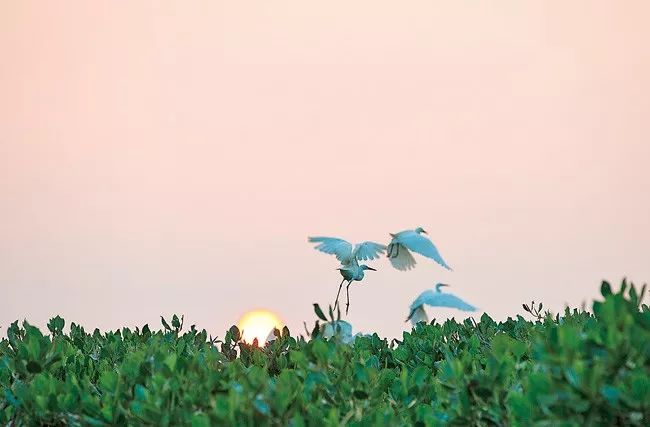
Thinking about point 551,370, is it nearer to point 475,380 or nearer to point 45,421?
point 475,380

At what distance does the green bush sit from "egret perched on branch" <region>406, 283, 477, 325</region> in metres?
0.44

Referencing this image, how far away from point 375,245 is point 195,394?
1954 mm

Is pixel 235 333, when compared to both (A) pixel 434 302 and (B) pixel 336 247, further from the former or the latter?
(A) pixel 434 302

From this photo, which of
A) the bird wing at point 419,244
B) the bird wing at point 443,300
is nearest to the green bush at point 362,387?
the bird wing at point 443,300

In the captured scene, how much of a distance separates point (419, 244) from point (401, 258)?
A: 0.23 meters

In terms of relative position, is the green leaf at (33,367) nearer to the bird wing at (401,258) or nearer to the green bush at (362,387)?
the green bush at (362,387)

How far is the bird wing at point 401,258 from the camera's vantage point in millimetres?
5598

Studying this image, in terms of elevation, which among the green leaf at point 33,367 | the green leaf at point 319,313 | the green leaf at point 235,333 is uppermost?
the green leaf at point 235,333

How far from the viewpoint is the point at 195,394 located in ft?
13.4

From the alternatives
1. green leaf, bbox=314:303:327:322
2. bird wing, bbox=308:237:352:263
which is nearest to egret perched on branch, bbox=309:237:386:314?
bird wing, bbox=308:237:352:263

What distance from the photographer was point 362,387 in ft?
13.4

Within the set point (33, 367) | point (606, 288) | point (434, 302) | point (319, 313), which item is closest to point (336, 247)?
point (434, 302)

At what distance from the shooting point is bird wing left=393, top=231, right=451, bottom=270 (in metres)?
5.31

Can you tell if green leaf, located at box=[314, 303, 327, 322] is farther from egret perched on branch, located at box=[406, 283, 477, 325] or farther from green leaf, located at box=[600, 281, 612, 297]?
green leaf, located at box=[600, 281, 612, 297]
